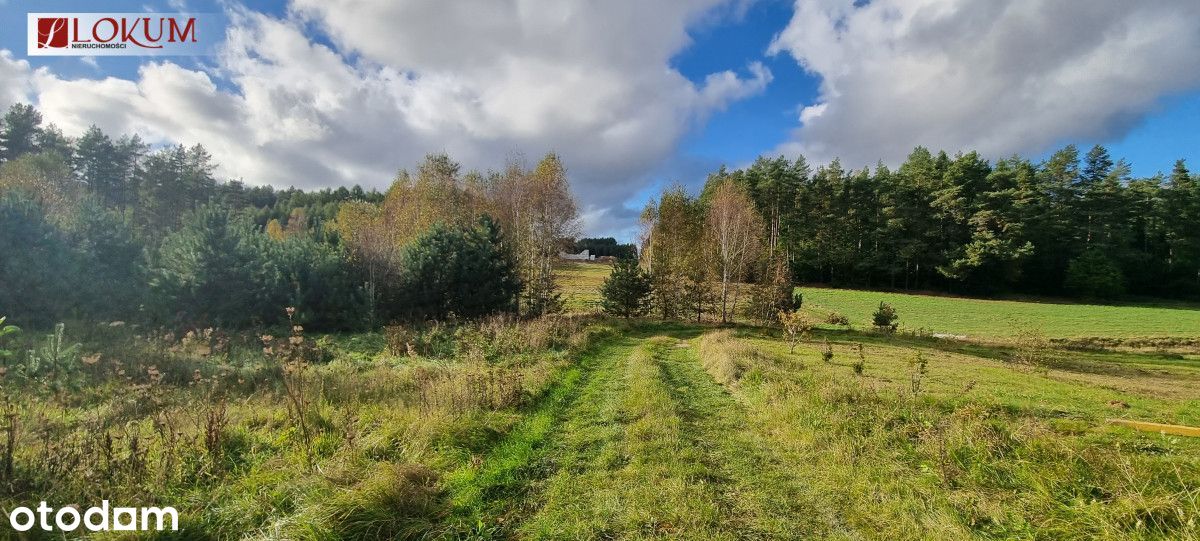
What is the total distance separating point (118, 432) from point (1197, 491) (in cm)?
1115

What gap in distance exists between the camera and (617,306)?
86.2ft

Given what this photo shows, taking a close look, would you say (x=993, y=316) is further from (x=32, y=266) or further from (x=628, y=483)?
(x=32, y=266)

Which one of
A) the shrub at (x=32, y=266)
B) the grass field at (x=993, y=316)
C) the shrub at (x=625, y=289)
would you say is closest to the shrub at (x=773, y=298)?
the shrub at (x=625, y=289)

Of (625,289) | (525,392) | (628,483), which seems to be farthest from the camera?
(625,289)

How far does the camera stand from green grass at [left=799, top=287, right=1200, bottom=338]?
28756mm

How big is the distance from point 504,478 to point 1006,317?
150 ft

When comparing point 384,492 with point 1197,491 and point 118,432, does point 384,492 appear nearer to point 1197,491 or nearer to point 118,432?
point 118,432

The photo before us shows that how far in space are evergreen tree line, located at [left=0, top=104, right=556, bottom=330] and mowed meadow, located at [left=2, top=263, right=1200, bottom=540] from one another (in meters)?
6.53

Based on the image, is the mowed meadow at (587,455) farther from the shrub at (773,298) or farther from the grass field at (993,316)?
the grass field at (993,316)

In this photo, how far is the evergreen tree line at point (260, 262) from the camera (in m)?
14.2

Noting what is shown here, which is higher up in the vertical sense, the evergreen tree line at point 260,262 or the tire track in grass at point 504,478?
the evergreen tree line at point 260,262

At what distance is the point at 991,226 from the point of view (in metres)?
49.8

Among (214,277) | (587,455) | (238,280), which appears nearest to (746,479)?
(587,455)

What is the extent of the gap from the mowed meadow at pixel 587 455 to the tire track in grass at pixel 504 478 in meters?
0.02
